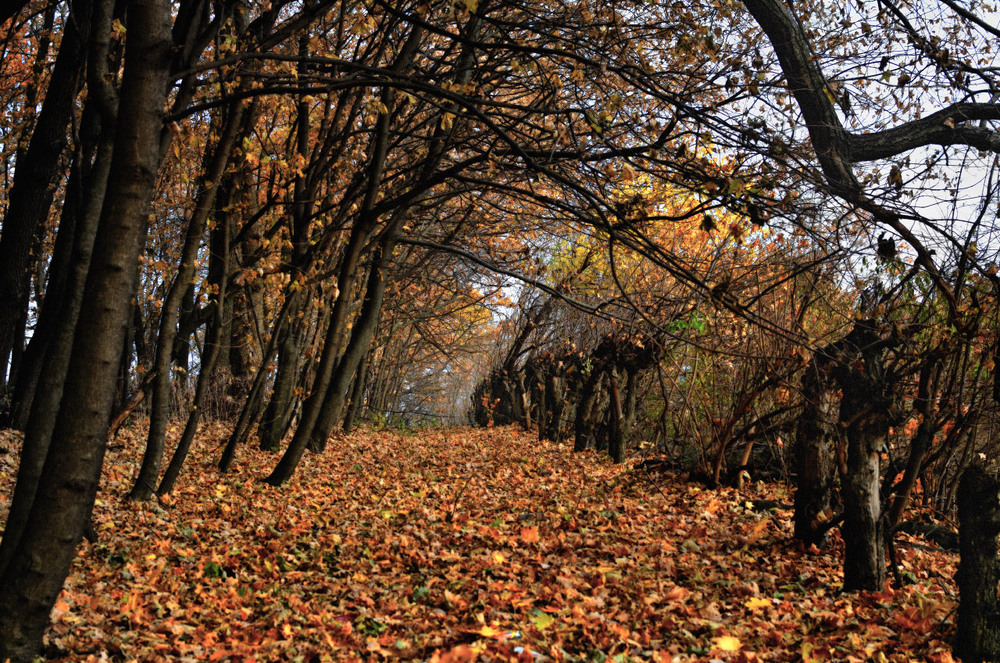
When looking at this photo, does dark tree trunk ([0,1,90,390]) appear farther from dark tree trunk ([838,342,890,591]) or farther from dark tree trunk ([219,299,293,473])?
dark tree trunk ([838,342,890,591])

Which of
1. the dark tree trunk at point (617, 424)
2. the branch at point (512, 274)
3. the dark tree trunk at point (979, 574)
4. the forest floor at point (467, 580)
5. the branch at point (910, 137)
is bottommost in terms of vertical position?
the forest floor at point (467, 580)

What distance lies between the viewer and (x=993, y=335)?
17.4 feet

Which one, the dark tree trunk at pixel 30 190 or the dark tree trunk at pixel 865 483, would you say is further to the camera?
the dark tree trunk at pixel 30 190

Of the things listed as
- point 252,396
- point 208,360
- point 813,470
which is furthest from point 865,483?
point 252,396

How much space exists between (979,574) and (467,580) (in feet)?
11.2

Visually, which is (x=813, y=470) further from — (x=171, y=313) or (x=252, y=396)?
(x=252, y=396)

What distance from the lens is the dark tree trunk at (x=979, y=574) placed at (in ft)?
13.9

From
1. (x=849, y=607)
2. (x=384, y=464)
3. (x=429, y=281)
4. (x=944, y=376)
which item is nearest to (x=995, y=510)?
(x=849, y=607)

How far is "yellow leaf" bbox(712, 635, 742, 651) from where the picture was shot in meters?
4.26

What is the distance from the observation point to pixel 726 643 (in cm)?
430

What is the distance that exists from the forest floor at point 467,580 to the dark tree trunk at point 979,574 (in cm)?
14

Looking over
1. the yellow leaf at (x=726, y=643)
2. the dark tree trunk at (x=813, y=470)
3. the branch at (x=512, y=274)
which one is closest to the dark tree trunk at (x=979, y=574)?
the yellow leaf at (x=726, y=643)

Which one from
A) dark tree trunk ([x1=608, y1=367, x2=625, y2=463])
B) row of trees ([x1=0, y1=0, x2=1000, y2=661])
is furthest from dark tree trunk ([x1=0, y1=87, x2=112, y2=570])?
dark tree trunk ([x1=608, y1=367, x2=625, y2=463])

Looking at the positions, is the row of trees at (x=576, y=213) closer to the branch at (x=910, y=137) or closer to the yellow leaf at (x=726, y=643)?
the branch at (x=910, y=137)
